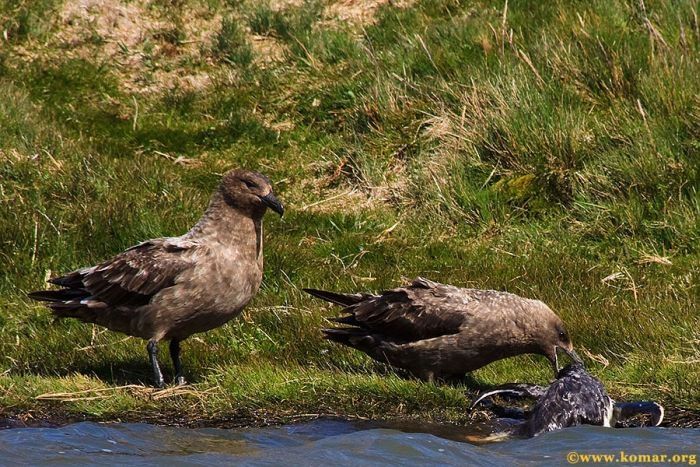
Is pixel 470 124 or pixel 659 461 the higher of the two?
pixel 470 124

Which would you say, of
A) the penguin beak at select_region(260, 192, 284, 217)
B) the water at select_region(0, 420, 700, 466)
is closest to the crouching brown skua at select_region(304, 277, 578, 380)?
the penguin beak at select_region(260, 192, 284, 217)

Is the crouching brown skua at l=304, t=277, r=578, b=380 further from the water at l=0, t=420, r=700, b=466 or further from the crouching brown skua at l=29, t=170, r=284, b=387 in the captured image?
the water at l=0, t=420, r=700, b=466

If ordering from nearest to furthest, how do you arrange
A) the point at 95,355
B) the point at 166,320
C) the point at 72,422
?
the point at 72,422 < the point at 166,320 < the point at 95,355

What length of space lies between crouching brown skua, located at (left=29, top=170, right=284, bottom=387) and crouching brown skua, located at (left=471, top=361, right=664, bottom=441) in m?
1.75

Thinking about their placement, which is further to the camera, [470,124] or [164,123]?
[164,123]

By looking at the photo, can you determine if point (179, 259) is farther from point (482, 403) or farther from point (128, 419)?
point (482, 403)

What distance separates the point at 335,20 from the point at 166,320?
20.6 feet

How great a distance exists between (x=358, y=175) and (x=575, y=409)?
15.3ft

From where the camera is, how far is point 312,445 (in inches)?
280

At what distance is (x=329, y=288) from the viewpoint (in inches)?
382

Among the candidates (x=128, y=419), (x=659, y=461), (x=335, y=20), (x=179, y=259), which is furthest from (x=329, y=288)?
(x=335, y=20)

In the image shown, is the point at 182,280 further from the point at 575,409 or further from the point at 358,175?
the point at 358,175

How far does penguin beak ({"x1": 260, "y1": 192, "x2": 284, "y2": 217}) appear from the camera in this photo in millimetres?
8359

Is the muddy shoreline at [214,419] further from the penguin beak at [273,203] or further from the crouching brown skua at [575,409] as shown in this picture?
the penguin beak at [273,203]
